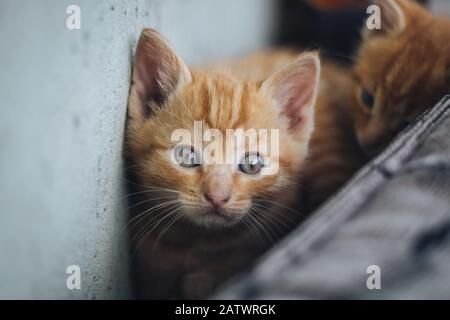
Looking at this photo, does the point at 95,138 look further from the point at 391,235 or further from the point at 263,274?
the point at 391,235

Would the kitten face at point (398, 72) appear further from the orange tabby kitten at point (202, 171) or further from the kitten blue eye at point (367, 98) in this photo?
the orange tabby kitten at point (202, 171)

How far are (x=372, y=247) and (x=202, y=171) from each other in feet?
1.42

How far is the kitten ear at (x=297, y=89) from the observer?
3.84 feet

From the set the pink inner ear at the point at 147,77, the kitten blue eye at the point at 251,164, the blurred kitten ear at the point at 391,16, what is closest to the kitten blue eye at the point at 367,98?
the blurred kitten ear at the point at 391,16

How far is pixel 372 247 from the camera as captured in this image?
751 millimetres

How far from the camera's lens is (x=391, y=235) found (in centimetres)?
76

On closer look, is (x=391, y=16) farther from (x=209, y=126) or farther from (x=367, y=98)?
(x=209, y=126)

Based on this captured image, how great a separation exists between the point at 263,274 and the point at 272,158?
1.51 ft

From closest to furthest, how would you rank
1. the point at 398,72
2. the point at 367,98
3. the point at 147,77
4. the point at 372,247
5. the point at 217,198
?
the point at 372,247 < the point at 217,198 < the point at 147,77 < the point at 398,72 < the point at 367,98

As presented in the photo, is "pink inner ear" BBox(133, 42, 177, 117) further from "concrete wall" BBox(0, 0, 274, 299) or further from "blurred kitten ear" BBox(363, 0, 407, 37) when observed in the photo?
"blurred kitten ear" BBox(363, 0, 407, 37)

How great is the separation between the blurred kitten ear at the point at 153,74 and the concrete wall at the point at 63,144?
36 millimetres

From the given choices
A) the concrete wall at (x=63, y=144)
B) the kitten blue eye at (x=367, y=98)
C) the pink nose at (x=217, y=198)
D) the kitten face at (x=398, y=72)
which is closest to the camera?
the concrete wall at (x=63, y=144)

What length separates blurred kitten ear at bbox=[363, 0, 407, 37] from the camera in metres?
1.47

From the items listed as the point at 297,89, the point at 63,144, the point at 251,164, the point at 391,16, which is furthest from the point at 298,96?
the point at 63,144
